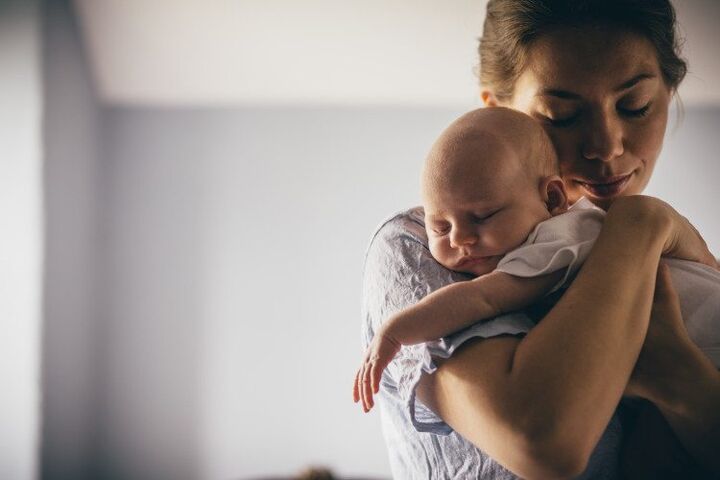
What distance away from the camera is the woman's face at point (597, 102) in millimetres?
966

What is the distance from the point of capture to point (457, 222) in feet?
2.87

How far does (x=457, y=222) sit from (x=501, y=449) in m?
0.33

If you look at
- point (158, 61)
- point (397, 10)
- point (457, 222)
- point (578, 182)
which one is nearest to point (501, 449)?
point (457, 222)

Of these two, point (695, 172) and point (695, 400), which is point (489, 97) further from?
point (695, 172)

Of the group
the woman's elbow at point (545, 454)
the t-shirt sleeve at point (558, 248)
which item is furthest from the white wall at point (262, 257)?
the woman's elbow at point (545, 454)

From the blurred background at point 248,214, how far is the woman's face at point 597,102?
69.2 inches

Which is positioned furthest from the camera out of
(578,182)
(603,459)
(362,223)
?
(362,223)

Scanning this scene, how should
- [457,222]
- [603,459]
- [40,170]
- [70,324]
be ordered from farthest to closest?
[70,324], [40,170], [457,222], [603,459]

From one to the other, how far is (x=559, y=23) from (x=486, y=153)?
0.27 metres

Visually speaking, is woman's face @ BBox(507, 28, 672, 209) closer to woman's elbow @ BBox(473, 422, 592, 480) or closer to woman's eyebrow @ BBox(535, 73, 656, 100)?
woman's eyebrow @ BBox(535, 73, 656, 100)

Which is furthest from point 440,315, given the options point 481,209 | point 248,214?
point 248,214

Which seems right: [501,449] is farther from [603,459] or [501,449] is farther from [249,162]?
[249,162]

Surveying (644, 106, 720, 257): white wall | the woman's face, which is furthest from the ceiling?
the woman's face

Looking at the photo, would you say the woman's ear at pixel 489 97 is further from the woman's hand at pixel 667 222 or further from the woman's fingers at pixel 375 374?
the woman's fingers at pixel 375 374
